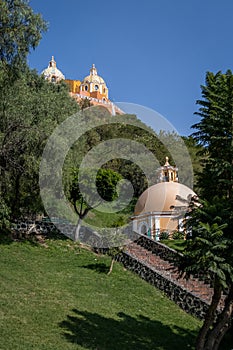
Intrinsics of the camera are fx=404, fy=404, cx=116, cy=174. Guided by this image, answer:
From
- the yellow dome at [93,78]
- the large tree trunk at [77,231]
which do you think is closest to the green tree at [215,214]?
the large tree trunk at [77,231]

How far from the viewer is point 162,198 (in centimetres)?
2684

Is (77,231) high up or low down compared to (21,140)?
down

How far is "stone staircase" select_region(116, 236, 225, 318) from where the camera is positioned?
44.1 ft

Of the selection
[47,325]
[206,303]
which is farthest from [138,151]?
[47,325]

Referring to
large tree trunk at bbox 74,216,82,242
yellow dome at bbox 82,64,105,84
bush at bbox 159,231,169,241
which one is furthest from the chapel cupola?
yellow dome at bbox 82,64,105,84

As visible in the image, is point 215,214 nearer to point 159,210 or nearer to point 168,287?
point 168,287

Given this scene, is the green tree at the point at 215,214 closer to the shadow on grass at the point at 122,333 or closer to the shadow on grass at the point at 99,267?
the shadow on grass at the point at 122,333

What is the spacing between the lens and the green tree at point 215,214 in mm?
9016

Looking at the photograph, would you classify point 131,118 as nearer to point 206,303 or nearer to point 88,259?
point 88,259

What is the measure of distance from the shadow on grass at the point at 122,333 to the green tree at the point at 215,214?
3.70 ft

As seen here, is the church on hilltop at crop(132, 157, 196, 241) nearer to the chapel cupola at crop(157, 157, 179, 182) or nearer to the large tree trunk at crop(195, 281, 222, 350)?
the chapel cupola at crop(157, 157, 179, 182)

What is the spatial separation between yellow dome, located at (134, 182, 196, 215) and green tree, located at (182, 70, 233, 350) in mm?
14122

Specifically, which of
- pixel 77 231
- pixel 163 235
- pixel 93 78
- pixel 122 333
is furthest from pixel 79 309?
pixel 93 78

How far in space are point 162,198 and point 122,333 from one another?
16.8 meters
